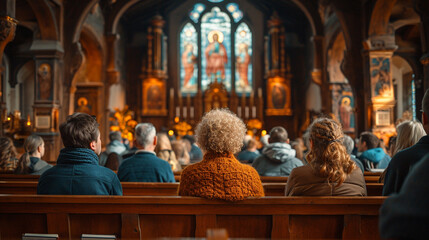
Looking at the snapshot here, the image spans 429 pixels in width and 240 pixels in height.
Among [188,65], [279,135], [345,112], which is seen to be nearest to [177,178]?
[279,135]

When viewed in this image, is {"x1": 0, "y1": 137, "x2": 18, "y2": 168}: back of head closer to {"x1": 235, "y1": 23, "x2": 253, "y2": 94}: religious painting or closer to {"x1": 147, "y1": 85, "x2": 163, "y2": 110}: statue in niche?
{"x1": 147, "y1": 85, "x2": 163, "y2": 110}: statue in niche

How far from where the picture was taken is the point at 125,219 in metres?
2.34

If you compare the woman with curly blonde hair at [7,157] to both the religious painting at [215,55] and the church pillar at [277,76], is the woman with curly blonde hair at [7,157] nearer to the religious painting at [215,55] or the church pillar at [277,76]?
the church pillar at [277,76]

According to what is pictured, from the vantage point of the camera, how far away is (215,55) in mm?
19406

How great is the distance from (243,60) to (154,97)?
4.18m

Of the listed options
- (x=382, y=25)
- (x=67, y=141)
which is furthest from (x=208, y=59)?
(x=67, y=141)

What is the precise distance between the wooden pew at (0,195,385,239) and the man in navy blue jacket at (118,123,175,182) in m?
1.42

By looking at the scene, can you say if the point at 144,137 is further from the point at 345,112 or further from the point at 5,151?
the point at 345,112

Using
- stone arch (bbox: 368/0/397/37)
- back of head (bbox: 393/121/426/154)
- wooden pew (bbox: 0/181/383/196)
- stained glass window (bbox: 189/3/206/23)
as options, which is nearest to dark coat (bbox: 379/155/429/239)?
back of head (bbox: 393/121/426/154)

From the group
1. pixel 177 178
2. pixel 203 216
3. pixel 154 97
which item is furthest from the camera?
pixel 154 97

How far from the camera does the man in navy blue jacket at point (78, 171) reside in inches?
103

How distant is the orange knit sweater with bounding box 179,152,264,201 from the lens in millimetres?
2348

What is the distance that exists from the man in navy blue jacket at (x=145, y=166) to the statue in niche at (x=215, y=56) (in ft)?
51.4

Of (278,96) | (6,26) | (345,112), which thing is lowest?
(345,112)
